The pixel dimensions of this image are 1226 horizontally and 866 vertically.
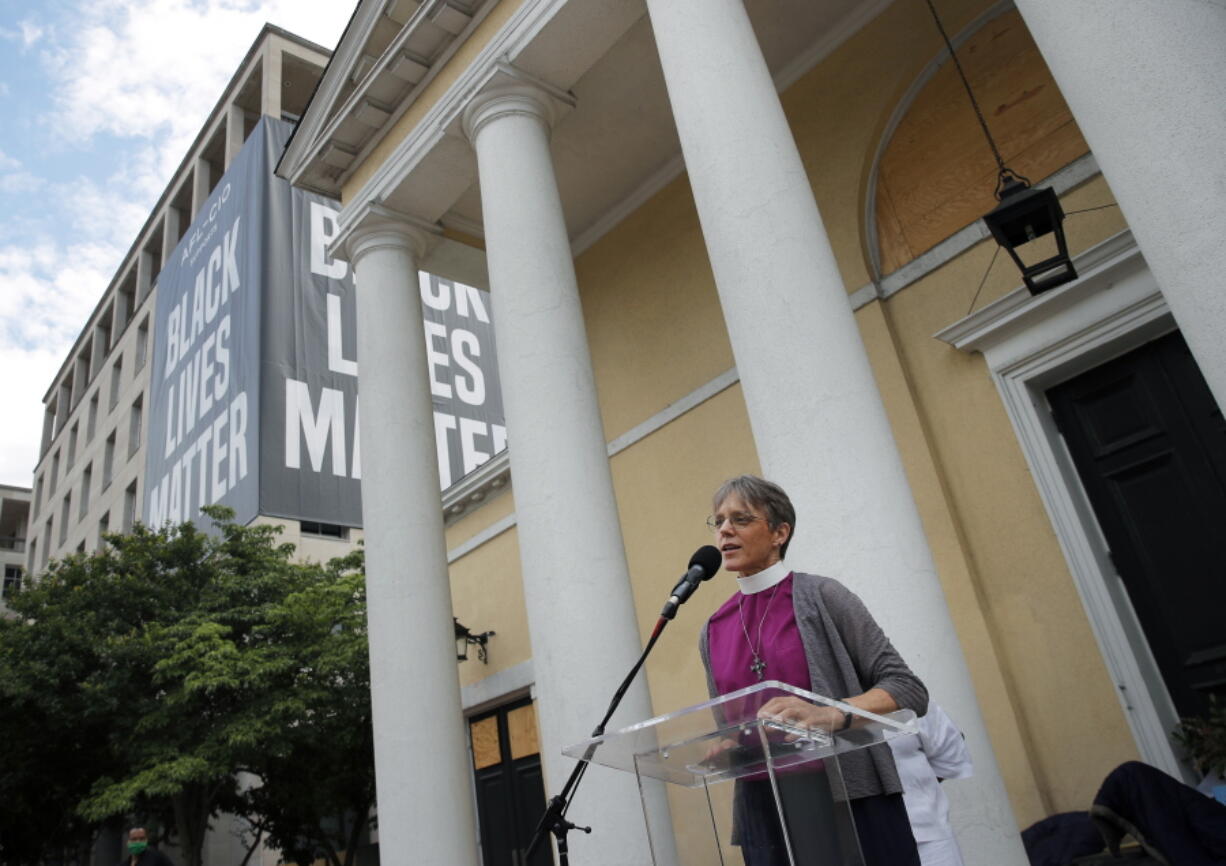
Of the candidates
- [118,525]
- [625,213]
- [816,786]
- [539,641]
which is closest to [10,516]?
[118,525]

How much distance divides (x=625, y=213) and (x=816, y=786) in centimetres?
990

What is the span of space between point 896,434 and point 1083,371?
62.2 inches

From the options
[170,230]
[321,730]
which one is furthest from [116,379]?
[321,730]

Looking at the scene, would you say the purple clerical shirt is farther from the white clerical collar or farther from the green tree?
the green tree

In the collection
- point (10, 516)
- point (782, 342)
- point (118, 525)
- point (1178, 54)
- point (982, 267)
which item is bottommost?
point (782, 342)

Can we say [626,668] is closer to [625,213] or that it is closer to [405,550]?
[405,550]

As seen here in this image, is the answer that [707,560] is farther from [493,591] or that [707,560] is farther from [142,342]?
[142,342]

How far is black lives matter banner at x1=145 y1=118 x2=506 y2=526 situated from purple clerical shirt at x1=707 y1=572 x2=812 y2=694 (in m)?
19.4

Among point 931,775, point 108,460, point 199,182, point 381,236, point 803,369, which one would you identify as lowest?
point 931,775

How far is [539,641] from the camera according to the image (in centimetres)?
602

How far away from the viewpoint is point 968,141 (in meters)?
8.14

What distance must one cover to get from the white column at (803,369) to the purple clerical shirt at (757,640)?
141 cm

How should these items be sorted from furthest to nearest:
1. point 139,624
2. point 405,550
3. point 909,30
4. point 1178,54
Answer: point 139,624 → point 909,30 → point 405,550 → point 1178,54

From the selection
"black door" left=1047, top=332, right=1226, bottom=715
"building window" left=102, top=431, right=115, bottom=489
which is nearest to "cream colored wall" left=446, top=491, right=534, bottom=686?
"black door" left=1047, top=332, right=1226, bottom=715
